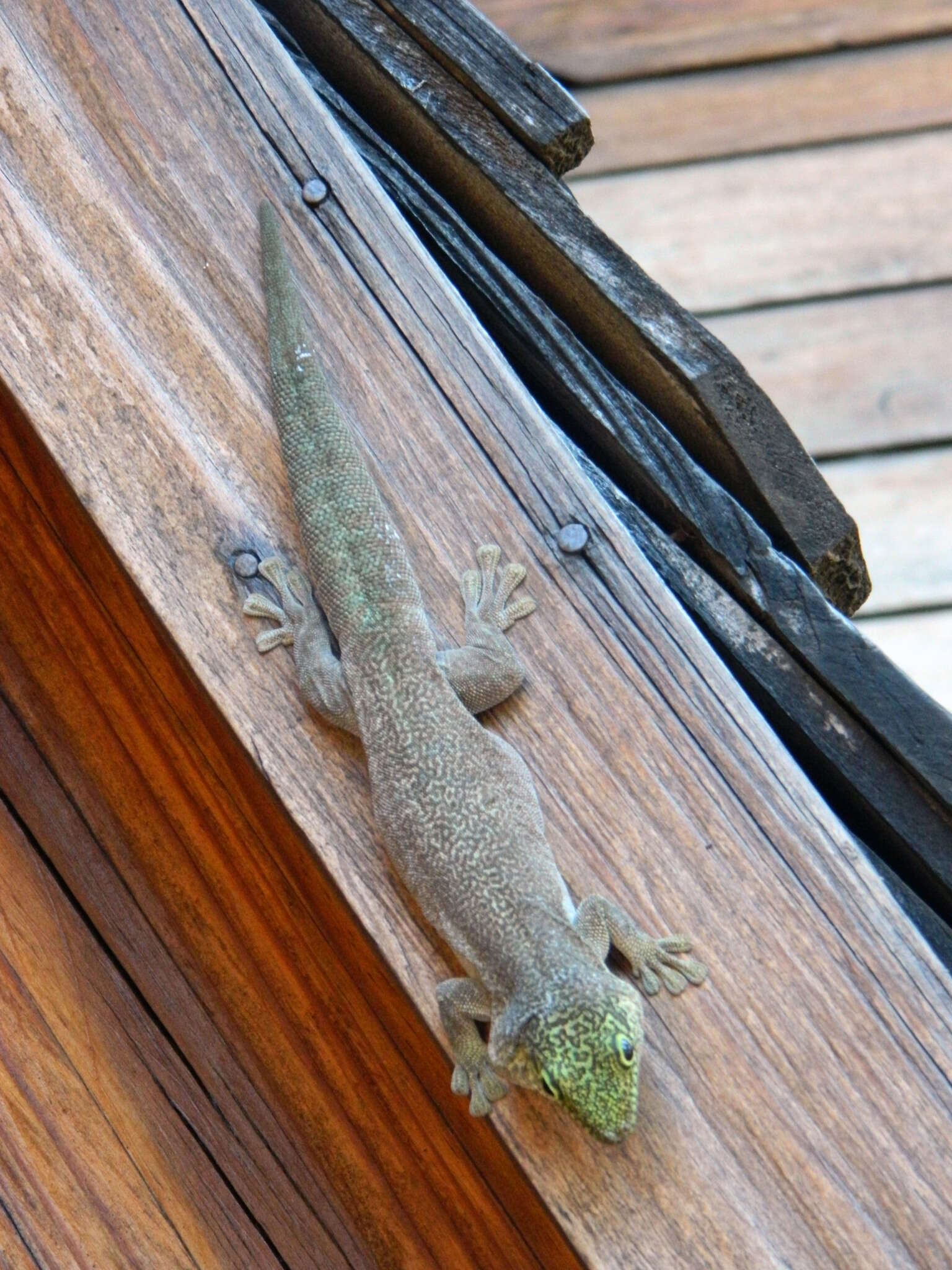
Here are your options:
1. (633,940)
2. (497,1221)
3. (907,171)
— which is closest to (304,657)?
(633,940)

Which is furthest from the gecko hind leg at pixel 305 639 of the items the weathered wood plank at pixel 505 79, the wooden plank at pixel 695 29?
the wooden plank at pixel 695 29

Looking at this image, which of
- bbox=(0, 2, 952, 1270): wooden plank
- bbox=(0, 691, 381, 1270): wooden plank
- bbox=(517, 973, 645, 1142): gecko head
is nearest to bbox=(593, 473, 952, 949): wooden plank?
bbox=(0, 2, 952, 1270): wooden plank

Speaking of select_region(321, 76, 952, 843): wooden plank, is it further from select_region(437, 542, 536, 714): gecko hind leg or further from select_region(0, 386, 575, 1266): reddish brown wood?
select_region(0, 386, 575, 1266): reddish brown wood

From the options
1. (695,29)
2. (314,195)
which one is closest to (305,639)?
(314,195)

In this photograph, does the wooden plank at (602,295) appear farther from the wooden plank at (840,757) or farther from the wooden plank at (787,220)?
the wooden plank at (787,220)

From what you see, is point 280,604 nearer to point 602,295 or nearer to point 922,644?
point 602,295

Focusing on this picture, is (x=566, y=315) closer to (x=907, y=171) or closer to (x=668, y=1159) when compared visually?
(x=668, y=1159)
